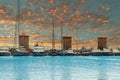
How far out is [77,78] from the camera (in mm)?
41500

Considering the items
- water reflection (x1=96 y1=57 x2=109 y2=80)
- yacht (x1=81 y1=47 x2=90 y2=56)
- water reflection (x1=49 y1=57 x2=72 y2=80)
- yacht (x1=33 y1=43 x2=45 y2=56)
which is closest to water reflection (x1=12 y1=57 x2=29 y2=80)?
water reflection (x1=49 y1=57 x2=72 y2=80)

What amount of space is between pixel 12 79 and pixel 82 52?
134840 millimetres

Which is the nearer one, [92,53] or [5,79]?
[5,79]

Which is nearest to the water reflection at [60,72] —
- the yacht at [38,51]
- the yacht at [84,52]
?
the yacht at [38,51]

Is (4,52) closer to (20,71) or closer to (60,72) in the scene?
(20,71)

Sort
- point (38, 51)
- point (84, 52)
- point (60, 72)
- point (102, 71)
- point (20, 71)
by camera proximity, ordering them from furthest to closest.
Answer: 1. point (84, 52)
2. point (38, 51)
3. point (102, 71)
4. point (20, 71)
5. point (60, 72)

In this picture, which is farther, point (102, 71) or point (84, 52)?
point (84, 52)

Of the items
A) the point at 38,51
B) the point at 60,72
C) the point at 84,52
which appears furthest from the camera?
the point at 84,52

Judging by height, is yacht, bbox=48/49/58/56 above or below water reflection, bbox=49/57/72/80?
above

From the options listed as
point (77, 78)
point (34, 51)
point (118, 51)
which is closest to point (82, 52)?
point (118, 51)

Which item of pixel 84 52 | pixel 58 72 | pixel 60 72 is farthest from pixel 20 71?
pixel 84 52

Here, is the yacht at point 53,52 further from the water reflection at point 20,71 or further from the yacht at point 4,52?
the water reflection at point 20,71

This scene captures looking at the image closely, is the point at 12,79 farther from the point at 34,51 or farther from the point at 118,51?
the point at 118,51

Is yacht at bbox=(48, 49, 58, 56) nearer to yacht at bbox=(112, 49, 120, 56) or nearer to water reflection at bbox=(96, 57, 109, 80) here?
yacht at bbox=(112, 49, 120, 56)
